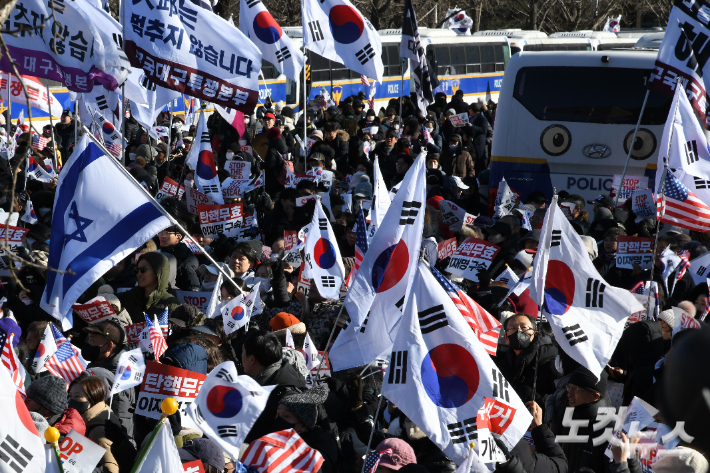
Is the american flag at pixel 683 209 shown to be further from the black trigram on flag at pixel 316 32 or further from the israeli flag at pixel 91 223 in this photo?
the black trigram on flag at pixel 316 32

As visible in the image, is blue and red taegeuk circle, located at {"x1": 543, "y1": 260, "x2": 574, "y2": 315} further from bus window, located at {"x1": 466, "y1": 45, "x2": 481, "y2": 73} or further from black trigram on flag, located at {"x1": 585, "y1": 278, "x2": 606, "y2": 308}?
bus window, located at {"x1": 466, "y1": 45, "x2": 481, "y2": 73}

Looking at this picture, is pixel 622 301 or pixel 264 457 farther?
pixel 622 301

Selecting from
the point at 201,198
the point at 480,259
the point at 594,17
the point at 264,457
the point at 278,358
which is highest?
the point at 264,457

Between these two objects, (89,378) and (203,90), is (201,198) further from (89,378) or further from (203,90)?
(89,378)

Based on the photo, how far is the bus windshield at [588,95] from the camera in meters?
11.2

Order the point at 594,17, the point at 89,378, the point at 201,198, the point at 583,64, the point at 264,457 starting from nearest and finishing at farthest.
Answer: the point at 264,457
the point at 89,378
the point at 201,198
the point at 583,64
the point at 594,17

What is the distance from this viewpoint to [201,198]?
10.4m

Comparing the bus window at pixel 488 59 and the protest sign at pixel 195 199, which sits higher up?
the protest sign at pixel 195 199

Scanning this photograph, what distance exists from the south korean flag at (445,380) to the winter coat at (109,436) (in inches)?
56.8

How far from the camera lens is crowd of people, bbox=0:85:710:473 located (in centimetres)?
466

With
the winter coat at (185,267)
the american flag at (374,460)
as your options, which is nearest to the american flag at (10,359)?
the american flag at (374,460)

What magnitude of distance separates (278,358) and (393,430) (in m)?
0.79

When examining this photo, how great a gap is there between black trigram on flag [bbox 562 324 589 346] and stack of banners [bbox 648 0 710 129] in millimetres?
3971

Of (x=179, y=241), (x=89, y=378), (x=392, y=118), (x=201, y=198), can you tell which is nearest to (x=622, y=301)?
(x=89, y=378)
